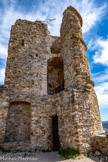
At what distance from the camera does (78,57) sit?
22.3 feet

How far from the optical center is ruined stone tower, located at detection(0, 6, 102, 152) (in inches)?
222

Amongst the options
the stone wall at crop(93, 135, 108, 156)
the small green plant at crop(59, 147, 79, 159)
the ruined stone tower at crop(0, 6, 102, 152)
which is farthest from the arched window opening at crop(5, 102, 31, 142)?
the stone wall at crop(93, 135, 108, 156)

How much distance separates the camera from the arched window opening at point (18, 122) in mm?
6605

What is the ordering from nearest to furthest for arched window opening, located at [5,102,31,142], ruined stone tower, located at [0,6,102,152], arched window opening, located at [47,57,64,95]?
ruined stone tower, located at [0,6,102,152], arched window opening, located at [5,102,31,142], arched window opening, located at [47,57,64,95]

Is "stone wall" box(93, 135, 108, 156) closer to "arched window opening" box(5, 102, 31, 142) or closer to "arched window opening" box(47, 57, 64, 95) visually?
"arched window opening" box(5, 102, 31, 142)

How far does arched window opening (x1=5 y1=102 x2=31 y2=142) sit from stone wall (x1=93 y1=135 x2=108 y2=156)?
3.88 m

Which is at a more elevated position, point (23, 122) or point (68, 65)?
point (68, 65)

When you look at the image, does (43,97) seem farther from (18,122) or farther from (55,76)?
(55,76)

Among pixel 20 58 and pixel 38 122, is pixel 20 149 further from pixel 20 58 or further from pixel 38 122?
pixel 20 58

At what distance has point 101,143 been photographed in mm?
4922

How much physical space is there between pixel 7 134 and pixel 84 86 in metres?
5.23

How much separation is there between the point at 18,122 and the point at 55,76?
473cm

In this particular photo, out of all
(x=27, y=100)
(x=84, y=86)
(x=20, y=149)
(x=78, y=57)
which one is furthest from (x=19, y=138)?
(x=78, y=57)

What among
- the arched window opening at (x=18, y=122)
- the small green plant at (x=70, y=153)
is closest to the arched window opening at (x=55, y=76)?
the arched window opening at (x=18, y=122)
